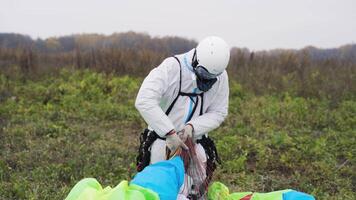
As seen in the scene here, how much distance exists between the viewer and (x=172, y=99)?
144 inches

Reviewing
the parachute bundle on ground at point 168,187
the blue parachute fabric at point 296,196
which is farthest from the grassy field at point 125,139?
the blue parachute fabric at point 296,196

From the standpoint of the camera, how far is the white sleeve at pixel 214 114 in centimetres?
370

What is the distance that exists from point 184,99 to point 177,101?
0.05m

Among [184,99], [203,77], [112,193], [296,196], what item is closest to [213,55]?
[203,77]

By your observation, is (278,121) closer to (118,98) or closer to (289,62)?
(118,98)

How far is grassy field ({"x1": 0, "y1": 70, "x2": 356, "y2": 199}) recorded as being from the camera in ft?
19.0

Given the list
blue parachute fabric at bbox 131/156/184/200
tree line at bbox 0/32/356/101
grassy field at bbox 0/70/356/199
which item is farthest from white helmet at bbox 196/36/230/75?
tree line at bbox 0/32/356/101

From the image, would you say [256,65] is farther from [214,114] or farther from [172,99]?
[172,99]

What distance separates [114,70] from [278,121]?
207 inches

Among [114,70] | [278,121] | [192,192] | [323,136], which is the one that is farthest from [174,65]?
[114,70]

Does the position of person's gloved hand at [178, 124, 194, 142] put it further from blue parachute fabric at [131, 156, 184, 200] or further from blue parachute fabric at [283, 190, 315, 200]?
blue parachute fabric at [283, 190, 315, 200]

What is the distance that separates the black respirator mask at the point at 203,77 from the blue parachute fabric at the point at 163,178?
2.03 feet

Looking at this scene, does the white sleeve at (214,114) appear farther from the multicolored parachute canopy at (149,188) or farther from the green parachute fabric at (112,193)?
the green parachute fabric at (112,193)

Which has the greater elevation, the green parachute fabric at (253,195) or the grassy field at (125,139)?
the green parachute fabric at (253,195)
